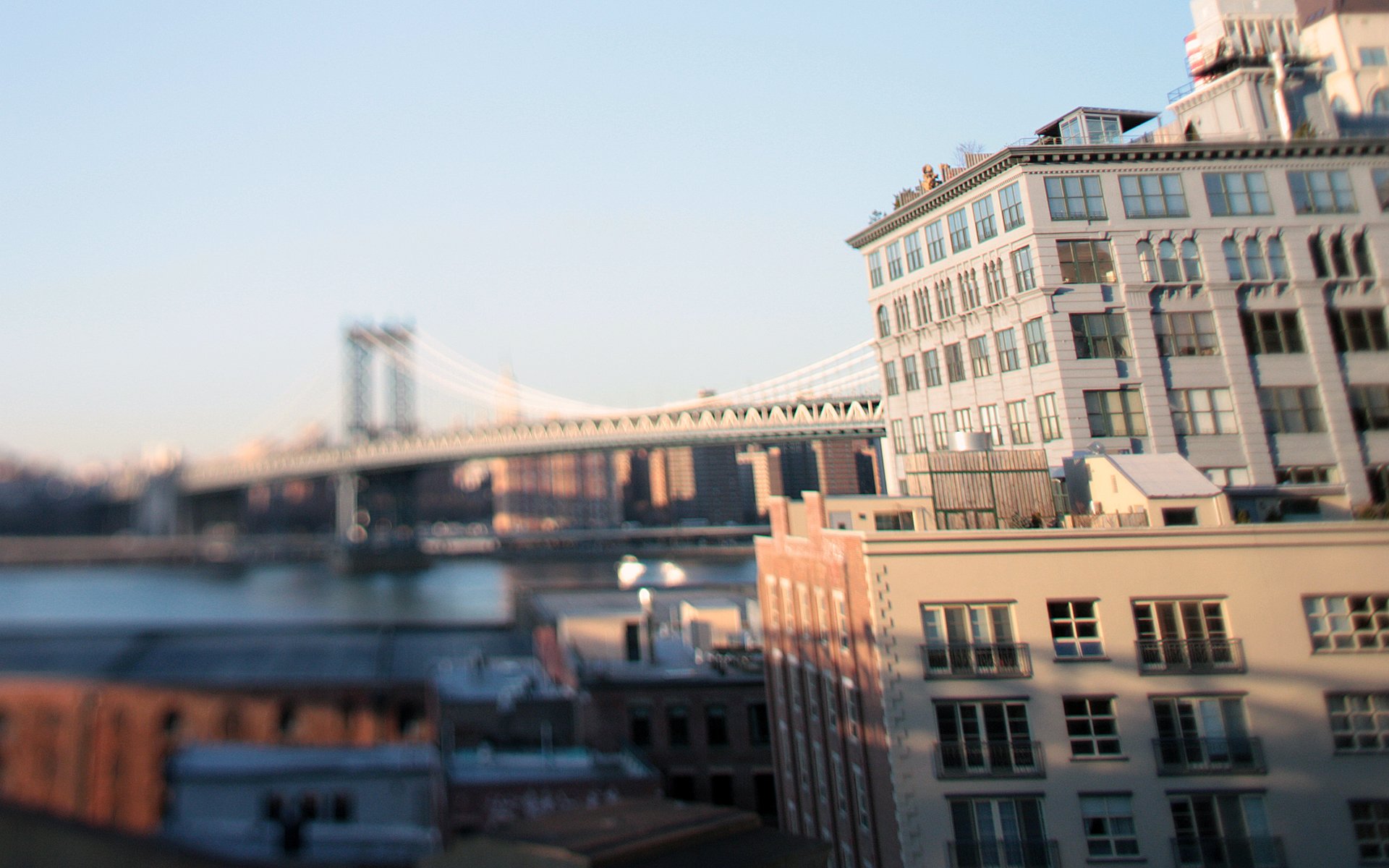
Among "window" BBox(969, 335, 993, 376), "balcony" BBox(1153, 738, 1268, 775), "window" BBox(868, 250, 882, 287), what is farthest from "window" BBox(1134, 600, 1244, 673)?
"window" BBox(868, 250, 882, 287)

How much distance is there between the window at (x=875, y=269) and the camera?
1362 inches

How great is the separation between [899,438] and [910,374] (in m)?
2.54

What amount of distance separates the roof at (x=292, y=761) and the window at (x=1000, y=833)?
12528mm

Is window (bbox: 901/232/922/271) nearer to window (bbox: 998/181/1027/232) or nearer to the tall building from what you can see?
the tall building

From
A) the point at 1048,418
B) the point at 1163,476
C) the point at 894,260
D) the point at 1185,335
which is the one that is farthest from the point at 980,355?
the point at 1163,476

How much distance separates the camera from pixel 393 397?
13975 cm

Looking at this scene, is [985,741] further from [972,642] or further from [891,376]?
[891,376]

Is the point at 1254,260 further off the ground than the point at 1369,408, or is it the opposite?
the point at 1254,260

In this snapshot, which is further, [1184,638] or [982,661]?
[982,661]

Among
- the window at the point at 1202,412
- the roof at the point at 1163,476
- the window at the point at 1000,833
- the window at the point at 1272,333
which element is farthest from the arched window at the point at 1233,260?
the window at the point at 1000,833

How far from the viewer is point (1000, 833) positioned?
15875 millimetres

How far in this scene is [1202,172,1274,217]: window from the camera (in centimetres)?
2742

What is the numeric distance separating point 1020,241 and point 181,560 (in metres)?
122

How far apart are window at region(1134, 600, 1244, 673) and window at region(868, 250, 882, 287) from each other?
20.4 meters
